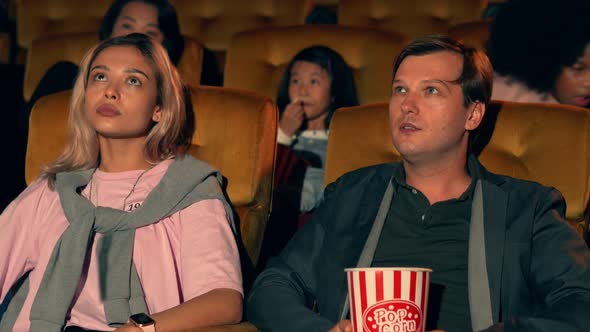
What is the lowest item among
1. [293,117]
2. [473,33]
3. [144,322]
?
[144,322]

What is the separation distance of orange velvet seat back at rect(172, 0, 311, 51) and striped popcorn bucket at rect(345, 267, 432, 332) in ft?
8.82

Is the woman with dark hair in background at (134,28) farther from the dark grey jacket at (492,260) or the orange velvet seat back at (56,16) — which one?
the dark grey jacket at (492,260)

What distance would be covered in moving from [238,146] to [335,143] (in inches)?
8.8

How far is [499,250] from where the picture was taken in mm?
1657

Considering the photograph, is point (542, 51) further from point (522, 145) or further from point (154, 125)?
point (154, 125)

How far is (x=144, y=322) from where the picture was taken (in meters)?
1.64

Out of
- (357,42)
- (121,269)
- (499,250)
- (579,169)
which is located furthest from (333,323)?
(357,42)

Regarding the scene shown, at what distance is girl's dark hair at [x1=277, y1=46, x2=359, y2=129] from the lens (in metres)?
2.89

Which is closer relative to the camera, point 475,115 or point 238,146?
point 475,115

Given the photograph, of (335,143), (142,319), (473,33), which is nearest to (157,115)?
(335,143)

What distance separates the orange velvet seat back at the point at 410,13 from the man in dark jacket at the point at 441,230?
6.53 feet

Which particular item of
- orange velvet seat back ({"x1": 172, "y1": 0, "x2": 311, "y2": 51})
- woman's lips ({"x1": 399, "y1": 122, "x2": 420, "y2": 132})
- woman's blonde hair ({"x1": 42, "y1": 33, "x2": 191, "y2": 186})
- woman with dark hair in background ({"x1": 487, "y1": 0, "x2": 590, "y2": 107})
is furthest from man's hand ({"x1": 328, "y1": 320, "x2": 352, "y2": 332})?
orange velvet seat back ({"x1": 172, "y1": 0, "x2": 311, "y2": 51})

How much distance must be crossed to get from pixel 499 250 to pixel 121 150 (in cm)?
86

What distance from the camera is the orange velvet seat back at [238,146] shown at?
6.74 ft
